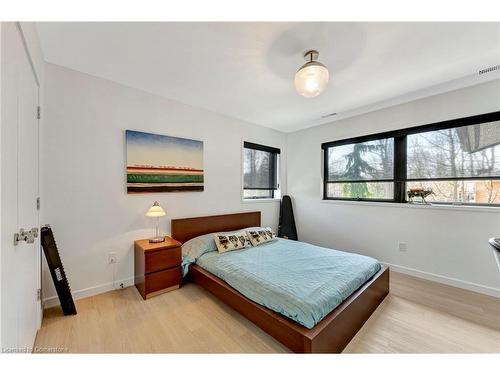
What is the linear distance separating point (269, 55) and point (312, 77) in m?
0.51

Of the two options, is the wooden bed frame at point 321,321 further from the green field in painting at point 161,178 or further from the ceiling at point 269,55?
the ceiling at point 269,55

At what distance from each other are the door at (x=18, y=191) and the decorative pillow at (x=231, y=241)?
1.69m

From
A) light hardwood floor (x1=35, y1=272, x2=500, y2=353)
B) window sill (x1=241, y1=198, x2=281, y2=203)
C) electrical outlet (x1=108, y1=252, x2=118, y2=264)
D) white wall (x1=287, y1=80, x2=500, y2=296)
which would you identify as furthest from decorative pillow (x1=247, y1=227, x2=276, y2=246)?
electrical outlet (x1=108, y1=252, x2=118, y2=264)

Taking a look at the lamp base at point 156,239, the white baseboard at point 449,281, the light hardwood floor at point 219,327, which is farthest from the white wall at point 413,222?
the lamp base at point 156,239

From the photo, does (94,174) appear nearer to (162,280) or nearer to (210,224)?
(162,280)

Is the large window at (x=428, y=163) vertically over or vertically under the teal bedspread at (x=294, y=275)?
over

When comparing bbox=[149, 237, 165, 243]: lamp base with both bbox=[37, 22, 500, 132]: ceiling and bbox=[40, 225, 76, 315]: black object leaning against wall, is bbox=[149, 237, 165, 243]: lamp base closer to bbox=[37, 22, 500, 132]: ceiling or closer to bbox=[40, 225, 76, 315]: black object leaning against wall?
bbox=[40, 225, 76, 315]: black object leaning against wall

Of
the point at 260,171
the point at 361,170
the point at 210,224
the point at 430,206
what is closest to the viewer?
the point at 430,206

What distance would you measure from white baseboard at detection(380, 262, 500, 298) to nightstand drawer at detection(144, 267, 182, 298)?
301 cm

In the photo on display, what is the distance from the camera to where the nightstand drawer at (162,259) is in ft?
7.18

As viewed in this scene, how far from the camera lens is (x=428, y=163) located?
2740 mm

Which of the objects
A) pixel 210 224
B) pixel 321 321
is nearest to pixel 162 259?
pixel 210 224

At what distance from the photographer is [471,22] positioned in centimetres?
152
